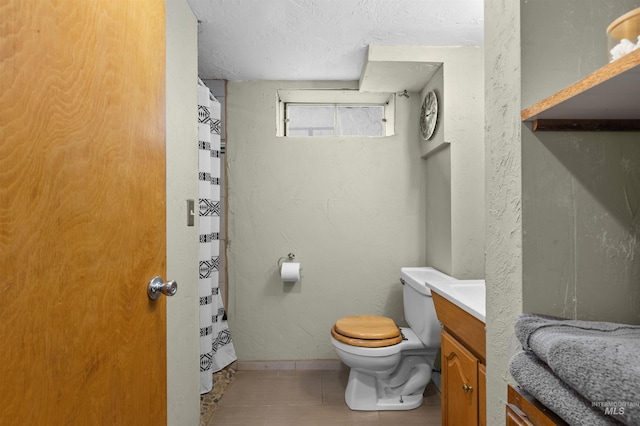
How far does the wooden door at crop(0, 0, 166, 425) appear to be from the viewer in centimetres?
49

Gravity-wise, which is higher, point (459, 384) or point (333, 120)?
point (333, 120)

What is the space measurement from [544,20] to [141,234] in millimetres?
999

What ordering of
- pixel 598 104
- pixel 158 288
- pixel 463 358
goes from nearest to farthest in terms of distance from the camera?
1. pixel 598 104
2. pixel 158 288
3. pixel 463 358

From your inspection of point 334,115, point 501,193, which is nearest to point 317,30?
point 334,115

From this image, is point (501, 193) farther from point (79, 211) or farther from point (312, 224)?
point (312, 224)

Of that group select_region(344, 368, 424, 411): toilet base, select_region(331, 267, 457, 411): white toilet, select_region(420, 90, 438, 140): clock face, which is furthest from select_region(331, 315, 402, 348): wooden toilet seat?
select_region(420, 90, 438, 140): clock face

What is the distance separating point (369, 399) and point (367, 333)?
41 cm

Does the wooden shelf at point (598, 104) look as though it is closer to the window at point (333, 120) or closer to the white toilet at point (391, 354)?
the white toilet at point (391, 354)

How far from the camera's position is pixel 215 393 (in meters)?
2.03

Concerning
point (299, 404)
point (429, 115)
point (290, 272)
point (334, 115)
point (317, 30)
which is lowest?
point (299, 404)

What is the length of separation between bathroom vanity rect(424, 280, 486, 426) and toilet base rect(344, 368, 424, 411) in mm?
547

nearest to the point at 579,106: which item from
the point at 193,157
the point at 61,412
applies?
the point at 61,412

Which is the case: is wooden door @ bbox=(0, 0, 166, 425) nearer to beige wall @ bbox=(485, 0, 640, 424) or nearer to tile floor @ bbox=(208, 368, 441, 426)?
beige wall @ bbox=(485, 0, 640, 424)

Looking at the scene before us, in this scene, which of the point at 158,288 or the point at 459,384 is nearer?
the point at 158,288
